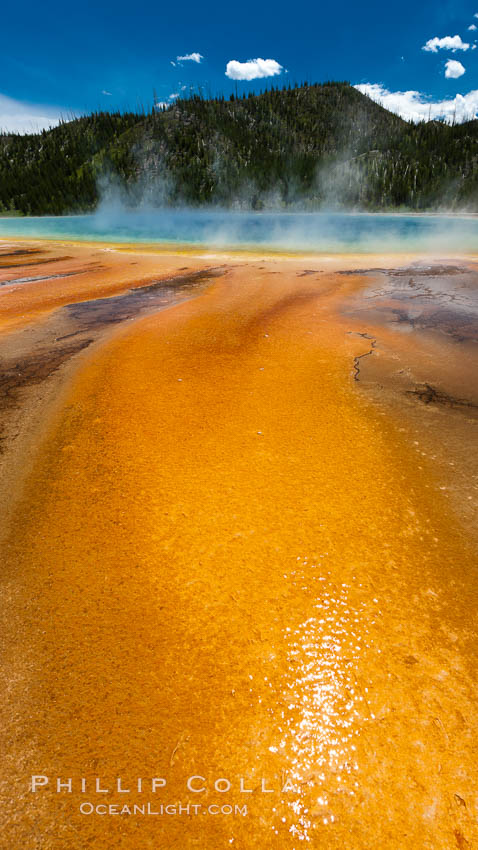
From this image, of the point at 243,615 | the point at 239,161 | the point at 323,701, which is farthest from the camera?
the point at 239,161

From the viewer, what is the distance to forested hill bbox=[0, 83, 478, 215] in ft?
327

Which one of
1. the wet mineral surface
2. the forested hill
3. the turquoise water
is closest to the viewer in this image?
the wet mineral surface

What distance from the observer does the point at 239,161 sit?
421 ft

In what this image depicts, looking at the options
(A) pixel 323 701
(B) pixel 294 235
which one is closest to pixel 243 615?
(A) pixel 323 701

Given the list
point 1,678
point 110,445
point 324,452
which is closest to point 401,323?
point 324,452

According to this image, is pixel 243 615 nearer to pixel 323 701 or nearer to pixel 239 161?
pixel 323 701

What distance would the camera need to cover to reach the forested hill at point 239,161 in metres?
99.6

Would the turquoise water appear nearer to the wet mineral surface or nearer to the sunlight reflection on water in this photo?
the wet mineral surface

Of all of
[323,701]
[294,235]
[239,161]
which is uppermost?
[239,161]

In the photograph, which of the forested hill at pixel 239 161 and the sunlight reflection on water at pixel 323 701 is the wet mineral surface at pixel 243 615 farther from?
the forested hill at pixel 239 161

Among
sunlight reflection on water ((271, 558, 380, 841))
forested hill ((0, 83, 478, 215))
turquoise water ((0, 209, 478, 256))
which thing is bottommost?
sunlight reflection on water ((271, 558, 380, 841))

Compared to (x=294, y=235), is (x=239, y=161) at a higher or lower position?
higher

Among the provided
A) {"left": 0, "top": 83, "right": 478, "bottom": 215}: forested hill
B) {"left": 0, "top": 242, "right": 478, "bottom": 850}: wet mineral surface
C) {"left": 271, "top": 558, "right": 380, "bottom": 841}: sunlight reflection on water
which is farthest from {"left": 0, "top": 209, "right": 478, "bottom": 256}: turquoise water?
{"left": 0, "top": 83, "right": 478, "bottom": 215}: forested hill

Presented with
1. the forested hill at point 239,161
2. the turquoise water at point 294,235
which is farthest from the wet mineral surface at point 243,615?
the forested hill at point 239,161
